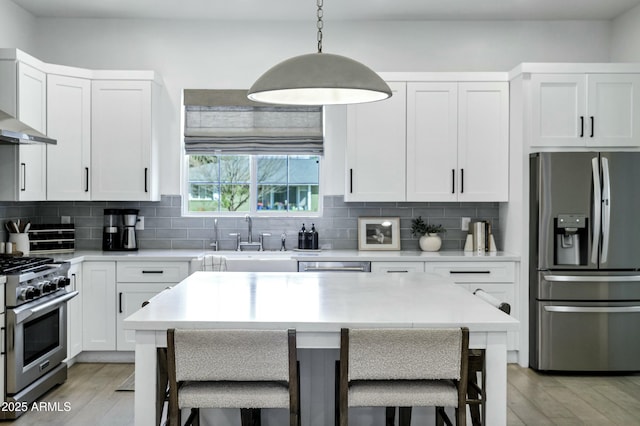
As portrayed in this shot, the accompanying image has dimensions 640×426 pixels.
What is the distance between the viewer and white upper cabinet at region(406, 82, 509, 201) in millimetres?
5531

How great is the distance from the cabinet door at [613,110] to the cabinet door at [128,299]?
3755 mm

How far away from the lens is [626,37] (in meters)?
5.64

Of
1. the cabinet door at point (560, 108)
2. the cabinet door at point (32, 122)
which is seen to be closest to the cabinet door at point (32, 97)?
the cabinet door at point (32, 122)

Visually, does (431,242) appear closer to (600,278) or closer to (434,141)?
(434,141)

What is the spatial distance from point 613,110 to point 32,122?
4650mm

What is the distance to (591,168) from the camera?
4.92m

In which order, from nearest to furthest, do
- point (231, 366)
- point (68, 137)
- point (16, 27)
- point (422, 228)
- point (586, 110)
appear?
point (231, 366) < point (586, 110) < point (68, 137) < point (16, 27) < point (422, 228)

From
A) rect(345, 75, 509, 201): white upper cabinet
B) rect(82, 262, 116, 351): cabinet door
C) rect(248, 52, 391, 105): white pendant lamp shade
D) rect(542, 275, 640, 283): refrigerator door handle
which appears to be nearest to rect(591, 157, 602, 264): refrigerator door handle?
rect(542, 275, 640, 283): refrigerator door handle

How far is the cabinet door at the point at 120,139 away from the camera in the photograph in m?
5.43

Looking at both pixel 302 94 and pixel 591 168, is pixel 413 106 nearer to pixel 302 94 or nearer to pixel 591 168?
pixel 591 168

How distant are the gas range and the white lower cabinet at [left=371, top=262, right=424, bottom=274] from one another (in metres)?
2.38

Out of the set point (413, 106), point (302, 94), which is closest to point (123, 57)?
point (413, 106)

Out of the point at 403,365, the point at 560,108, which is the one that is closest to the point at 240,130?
the point at 560,108

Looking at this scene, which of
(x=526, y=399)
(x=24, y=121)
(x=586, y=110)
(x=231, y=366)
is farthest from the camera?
(x=586, y=110)
